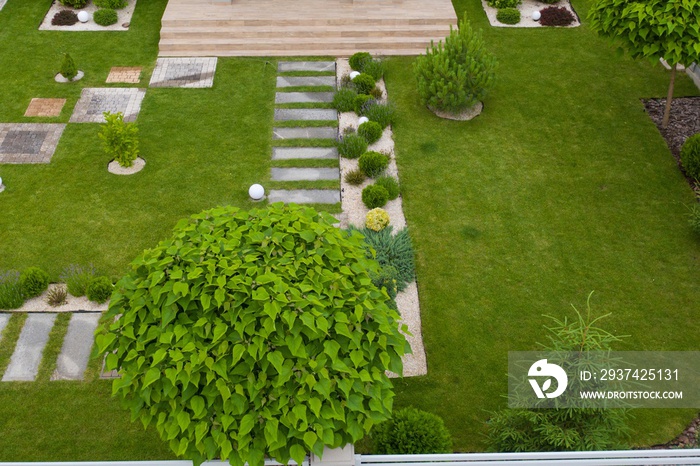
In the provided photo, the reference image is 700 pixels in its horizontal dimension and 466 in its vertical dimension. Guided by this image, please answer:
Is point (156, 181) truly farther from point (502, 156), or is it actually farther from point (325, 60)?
point (502, 156)

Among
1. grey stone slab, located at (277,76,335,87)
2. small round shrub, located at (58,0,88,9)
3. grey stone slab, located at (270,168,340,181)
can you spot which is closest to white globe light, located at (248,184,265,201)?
grey stone slab, located at (270,168,340,181)

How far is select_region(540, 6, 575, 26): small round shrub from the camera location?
19500 millimetres

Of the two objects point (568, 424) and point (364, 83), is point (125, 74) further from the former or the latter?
point (568, 424)

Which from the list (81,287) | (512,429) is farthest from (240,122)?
(512,429)

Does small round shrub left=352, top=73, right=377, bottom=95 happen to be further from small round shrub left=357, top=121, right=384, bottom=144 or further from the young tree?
the young tree

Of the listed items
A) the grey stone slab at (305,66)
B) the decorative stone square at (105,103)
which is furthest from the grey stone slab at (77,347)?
the grey stone slab at (305,66)

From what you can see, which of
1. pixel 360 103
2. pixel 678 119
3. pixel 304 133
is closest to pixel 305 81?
pixel 360 103

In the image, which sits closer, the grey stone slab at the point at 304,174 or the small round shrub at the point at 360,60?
the grey stone slab at the point at 304,174

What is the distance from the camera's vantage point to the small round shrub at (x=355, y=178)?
14438 millimetres

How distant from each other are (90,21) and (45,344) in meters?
11.3

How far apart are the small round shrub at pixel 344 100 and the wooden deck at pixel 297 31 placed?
2256 mm

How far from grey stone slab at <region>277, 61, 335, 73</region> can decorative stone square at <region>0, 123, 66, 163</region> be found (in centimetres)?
542

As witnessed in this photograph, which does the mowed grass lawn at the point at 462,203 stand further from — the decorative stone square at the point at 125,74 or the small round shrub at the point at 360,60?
the small round shrub at the point at 360,60

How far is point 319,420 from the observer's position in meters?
7.11
